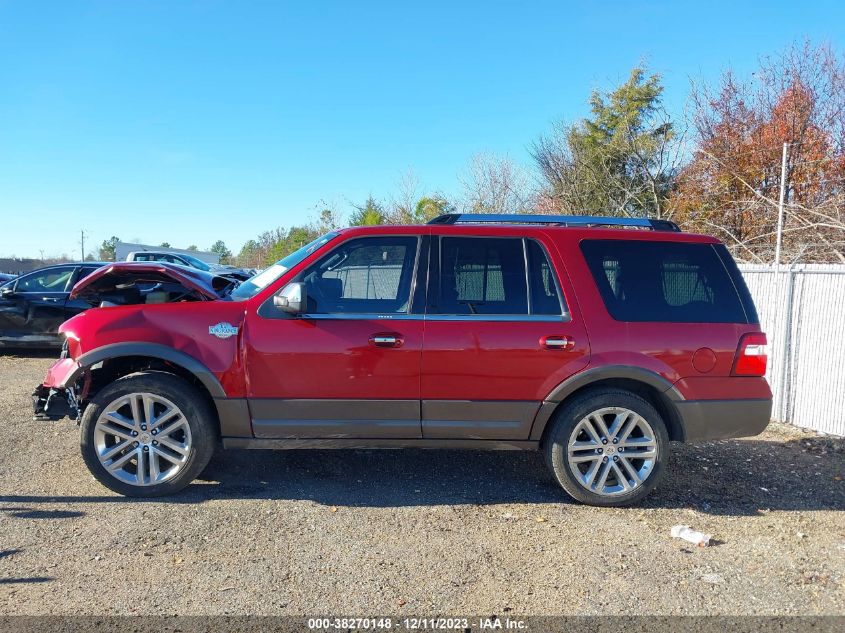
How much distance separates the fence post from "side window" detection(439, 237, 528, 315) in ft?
13.5

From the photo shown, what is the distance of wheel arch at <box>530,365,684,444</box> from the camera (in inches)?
161

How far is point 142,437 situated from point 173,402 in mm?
333

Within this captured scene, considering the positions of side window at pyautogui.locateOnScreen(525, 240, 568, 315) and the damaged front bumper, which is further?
the damaged front bumper

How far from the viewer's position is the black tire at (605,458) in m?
4.14

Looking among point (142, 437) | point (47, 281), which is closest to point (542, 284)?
point (142, 437)

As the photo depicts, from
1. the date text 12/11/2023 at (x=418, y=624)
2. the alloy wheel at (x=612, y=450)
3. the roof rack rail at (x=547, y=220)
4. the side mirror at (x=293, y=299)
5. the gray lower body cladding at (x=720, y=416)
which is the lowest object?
the date text 12/11/2023 at (x=418, y=624)

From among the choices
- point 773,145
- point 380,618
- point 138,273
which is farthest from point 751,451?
point 773,145

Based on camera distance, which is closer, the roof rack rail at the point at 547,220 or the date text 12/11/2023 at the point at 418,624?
the date text 12/11/2023 at the point at 418,624

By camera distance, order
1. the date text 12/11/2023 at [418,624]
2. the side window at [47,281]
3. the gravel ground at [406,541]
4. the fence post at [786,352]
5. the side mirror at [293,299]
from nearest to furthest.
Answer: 1. the date text 12/11/2023 at [418,624]
2. the gravel ground at [406,541]
3. the side mirror at [293,299]
4. the fence post at [786,352]
5. the side window at [47,281]

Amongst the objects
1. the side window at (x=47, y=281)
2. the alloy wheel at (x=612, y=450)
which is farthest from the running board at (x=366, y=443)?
the side window at (x=47, y=281)

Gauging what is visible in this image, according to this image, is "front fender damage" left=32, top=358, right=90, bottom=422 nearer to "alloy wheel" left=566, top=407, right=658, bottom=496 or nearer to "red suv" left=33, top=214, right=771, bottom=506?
"red suv" left=33, top=214, right=771, bottom=506

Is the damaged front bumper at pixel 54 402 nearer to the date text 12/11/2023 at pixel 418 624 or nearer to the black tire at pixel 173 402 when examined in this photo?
the black tire at pixel 173 402

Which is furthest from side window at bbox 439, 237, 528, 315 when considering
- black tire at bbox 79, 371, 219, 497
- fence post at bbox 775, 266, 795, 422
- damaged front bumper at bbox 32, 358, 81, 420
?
fence post at bbox 775, 266, 795, 422

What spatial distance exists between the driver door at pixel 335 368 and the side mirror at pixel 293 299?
82 millimetres
